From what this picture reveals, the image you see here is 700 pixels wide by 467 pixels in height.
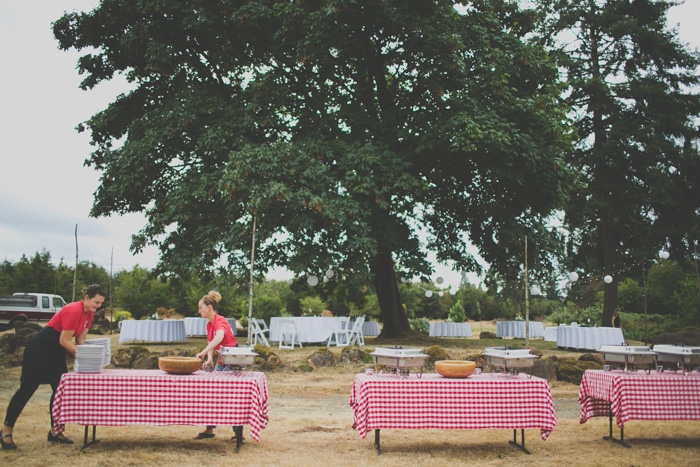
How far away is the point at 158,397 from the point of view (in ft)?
19.7

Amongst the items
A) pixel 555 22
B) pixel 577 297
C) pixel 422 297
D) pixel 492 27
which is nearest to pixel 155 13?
pixel 492 27

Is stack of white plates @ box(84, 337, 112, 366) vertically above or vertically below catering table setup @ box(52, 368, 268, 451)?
above

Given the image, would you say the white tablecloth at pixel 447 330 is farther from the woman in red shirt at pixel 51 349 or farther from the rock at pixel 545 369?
the woman in red shirt at pixel 51 349

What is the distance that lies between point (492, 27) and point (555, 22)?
9757mm

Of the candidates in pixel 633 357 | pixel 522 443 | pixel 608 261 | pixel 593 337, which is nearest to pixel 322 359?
pixel 522 443

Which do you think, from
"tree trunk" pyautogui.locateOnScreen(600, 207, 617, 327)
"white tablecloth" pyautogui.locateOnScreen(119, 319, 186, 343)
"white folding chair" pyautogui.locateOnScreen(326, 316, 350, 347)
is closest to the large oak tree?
"white folding chair" pyautogui.locateOnScreen(326, 316, 350, 347)

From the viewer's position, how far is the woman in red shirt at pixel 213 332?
6684mm

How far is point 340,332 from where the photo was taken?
56.9 ft

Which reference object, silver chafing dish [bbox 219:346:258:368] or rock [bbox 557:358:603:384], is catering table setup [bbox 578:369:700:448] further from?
rock [bbox 557:358:603:384]

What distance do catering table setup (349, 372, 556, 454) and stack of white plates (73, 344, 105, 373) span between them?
2548 mm

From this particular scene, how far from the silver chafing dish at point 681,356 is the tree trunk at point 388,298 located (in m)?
13.0

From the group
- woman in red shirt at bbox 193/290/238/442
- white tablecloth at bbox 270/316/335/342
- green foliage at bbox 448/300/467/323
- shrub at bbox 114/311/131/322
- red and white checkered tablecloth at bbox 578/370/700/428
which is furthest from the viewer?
green foliage at bbox 448/300/467/323

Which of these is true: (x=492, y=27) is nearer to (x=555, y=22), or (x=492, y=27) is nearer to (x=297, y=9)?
(x=297, y=9)

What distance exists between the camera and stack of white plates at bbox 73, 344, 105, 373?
20.0 ft
